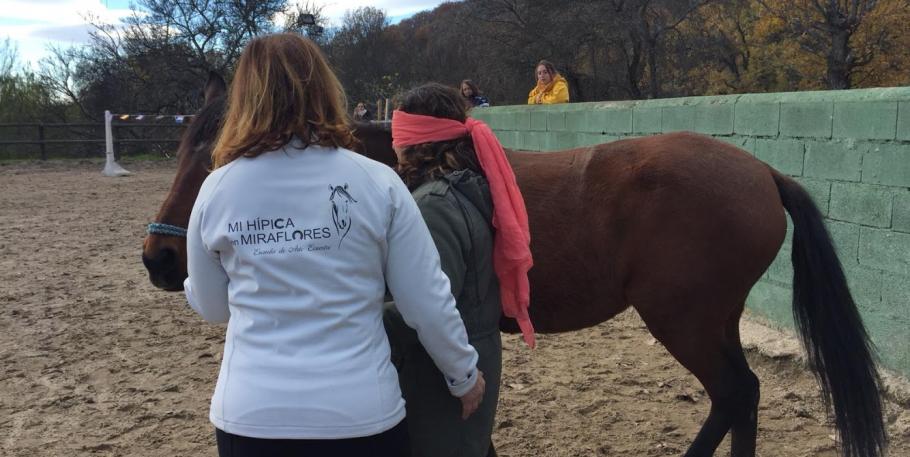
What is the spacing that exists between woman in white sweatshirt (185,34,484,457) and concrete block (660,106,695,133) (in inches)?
163

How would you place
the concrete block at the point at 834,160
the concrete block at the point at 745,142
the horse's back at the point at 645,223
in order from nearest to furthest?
the horse's back at the point at 645,223
the concrete block at the point at 834,160
the concrete block at the point at 745,142

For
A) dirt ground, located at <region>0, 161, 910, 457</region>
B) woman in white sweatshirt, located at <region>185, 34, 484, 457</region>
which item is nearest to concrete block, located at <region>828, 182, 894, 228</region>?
dirt ground, located at <region>0, 161, 910, 457</region>

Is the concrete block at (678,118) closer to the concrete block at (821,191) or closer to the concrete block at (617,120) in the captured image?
the concrete block at (617,120)

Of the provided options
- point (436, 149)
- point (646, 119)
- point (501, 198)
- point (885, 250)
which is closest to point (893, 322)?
point (885, 250)

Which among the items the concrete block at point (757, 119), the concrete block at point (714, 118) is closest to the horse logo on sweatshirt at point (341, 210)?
the concrete block at point (757, 119)

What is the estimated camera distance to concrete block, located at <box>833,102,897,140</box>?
3.57 metres

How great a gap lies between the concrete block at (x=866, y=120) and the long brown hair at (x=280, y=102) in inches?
125

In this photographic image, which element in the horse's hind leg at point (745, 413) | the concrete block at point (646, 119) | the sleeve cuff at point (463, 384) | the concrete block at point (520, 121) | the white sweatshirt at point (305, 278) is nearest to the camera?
the white sweatshirt at point (305, 278)

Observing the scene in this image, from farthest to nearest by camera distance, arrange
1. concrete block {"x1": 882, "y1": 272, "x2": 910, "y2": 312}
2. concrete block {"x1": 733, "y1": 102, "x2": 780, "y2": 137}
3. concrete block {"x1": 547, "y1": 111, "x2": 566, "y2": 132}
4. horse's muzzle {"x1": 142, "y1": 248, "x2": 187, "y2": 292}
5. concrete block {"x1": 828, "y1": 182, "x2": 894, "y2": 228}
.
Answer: concrete block {"x1": 547, "y1": 111, "x2": 566, "y2": 132} → concrete block {"x1": 733, "y1": 102, "x2": 780, "y2": 137} → concrete block {"x1": 828, "y1": 182, "x2": 894, "y2": 228} → concrete block {"x1": 882, "y1": 272, "x2": 910, "y2": 312} → horse's muzzle {"x1": 142, "y1": 248, "x2": 187, "y2": 292}

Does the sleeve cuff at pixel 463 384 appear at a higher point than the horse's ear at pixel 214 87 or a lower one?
lower

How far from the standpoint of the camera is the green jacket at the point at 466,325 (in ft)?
5.86

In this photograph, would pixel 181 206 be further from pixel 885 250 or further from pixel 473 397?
pixel 885 250

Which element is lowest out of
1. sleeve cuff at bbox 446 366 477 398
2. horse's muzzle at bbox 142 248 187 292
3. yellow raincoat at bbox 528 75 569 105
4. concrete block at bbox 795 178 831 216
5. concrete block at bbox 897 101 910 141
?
sleeve cuff at bbox 446 366 477 398

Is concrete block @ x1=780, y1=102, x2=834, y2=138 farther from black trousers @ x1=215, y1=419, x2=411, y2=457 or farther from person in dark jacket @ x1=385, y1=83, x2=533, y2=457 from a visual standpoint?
black trousers @ x1=215, y1=419, x2=411, y2=457
